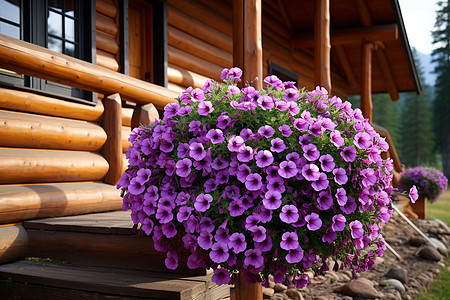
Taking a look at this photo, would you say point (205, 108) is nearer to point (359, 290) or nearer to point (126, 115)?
point (359, 290)

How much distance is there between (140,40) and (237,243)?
15.2 feet

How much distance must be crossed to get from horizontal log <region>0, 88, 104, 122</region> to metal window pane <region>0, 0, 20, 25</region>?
70cm

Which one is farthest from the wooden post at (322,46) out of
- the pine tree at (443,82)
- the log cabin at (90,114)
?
the pine tree at (443,82)

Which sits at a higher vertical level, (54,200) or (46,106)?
(46,106)

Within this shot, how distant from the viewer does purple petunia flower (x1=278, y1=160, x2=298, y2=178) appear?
→ 6.71 ft

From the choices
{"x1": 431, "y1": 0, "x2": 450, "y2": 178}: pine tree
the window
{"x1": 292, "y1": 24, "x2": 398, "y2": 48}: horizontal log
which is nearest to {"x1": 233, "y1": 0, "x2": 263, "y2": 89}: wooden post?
the window

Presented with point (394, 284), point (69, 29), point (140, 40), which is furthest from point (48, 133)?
point (394, 284)

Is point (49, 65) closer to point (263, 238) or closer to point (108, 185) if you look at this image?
point (108, 185)

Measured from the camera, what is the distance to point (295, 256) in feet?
6.61

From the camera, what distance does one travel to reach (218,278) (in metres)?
2.15

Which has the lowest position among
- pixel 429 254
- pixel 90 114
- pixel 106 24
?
pixel 429 254

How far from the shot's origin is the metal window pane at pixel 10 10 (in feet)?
12.8

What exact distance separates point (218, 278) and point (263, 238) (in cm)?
36

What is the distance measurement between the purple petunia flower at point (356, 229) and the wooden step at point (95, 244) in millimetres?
909
